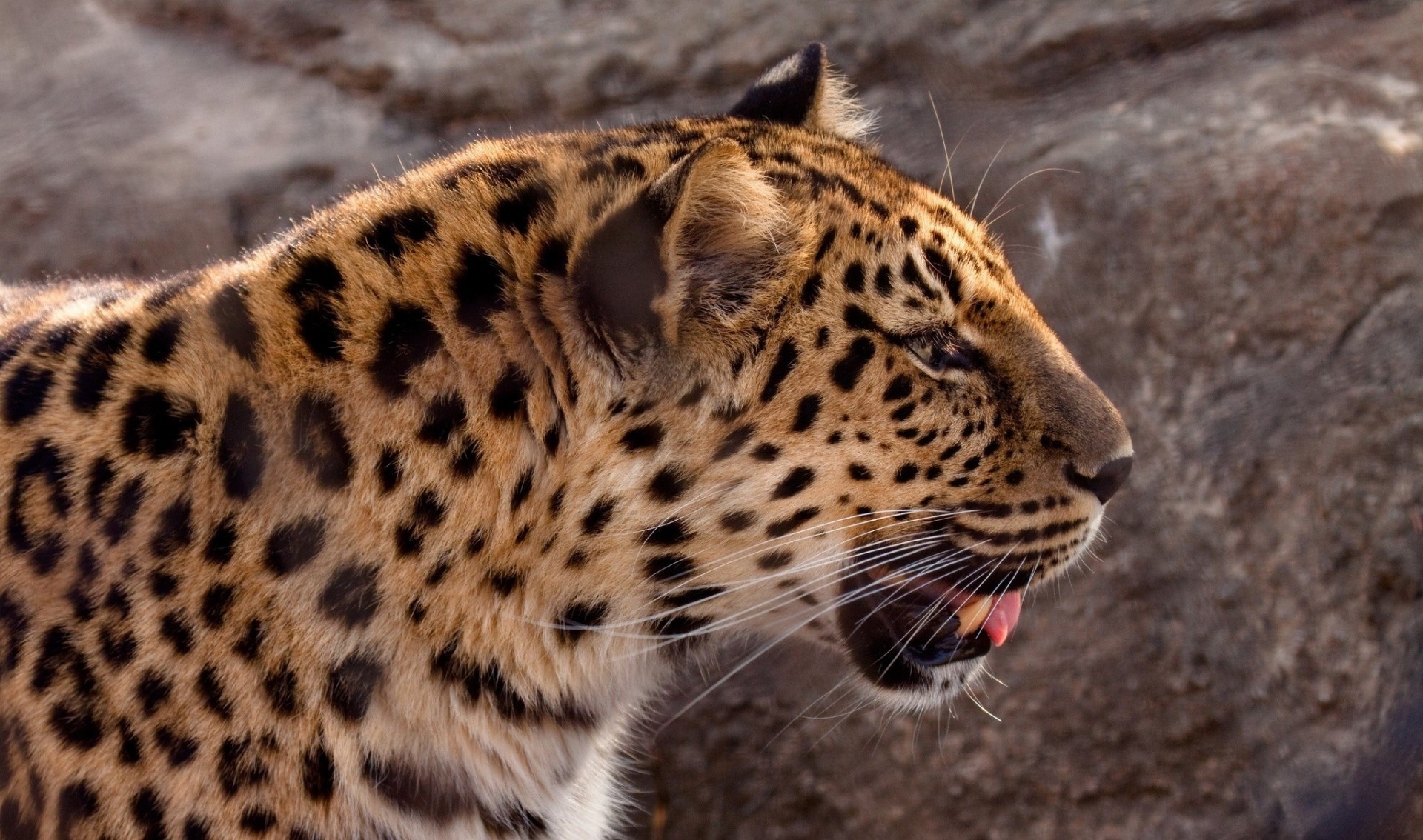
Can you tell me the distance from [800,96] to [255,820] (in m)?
1.88

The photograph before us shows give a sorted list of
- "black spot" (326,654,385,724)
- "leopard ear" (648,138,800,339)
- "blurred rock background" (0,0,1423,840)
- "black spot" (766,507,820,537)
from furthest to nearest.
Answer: "blurred rock background" (0,0,1423,840) → "black spot" (766,507,820,537) → "black spot" (326,654,385,724) → "leopard ear" (648,138,800,339)

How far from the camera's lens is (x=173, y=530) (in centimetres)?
214

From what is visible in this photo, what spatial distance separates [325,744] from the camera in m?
2.21

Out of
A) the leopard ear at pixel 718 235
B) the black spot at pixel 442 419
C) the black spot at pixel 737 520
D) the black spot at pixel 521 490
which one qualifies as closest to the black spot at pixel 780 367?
the leopard ear at pixel 718 235

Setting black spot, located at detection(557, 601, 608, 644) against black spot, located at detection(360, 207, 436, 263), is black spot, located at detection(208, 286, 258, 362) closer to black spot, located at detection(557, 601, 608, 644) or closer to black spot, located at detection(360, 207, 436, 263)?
black spot, located at detection(360, 207, 436, 263)

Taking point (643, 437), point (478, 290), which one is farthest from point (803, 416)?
point (478, 290)

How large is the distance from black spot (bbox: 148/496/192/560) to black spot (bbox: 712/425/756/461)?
36.9 inches

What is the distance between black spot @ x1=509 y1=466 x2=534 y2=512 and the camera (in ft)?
7.20

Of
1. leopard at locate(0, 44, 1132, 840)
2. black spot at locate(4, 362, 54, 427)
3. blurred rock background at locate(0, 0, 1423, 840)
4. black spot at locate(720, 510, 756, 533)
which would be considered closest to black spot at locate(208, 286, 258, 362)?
leopard at locate(0, 44, 1132, 840)

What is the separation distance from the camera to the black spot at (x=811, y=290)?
2.28 m

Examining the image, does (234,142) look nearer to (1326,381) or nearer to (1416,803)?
(1326,381)

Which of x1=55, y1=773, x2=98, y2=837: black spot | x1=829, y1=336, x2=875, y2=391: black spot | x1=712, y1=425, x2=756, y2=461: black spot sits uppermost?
x1=829, y1=336, x2=875, y2=391: black spot

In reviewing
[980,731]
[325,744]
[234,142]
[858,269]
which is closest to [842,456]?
[858,269]

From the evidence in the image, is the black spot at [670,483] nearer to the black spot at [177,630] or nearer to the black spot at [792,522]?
the black spot at [792,522]
